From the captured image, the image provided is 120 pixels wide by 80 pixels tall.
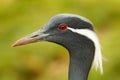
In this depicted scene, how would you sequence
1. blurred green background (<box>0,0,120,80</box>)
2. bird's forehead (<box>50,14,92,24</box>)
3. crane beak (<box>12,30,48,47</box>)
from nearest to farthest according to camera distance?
bird's forehead (<box>50,14,92,24</box>) → crane beak (<box>12,30,48,47</box>) → blurred green background (<box>0,0,120,80</box>)

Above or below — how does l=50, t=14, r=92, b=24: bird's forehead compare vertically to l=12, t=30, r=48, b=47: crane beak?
above

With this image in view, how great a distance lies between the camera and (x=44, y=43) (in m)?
9.30

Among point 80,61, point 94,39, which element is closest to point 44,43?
point 80,61

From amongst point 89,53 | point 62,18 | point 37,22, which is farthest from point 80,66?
point 37,22

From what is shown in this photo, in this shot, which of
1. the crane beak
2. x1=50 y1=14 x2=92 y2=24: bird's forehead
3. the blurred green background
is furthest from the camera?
the blurred green background

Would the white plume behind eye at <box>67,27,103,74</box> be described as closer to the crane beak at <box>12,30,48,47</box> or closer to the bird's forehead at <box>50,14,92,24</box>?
the bird's forehead at <box>50,14,92,24</box>

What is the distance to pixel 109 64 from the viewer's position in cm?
882

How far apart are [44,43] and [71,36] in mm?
4418

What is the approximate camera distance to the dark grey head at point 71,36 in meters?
4.82

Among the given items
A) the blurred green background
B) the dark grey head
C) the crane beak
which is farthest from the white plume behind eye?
the blurred green background

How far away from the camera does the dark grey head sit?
4.82 m

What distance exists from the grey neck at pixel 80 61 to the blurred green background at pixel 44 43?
343 cm

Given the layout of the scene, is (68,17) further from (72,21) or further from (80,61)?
(80,61)

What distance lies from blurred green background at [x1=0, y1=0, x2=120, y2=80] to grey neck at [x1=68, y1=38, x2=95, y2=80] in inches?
135
